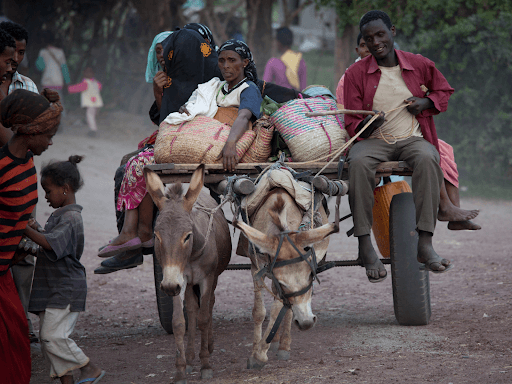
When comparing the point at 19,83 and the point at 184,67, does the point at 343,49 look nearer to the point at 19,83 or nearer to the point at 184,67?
the point at 184,67

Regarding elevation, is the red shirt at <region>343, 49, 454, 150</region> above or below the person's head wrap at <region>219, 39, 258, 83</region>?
below

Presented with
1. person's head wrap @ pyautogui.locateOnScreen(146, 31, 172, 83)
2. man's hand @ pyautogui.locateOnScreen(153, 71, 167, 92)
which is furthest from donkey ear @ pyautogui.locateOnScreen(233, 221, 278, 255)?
person's head wrap @ pyautogui.locateOnScreen(146, 31, 172, 83)

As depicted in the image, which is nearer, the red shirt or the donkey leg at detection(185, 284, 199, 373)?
the donkey leg at detection(185, 284, 199, 373)

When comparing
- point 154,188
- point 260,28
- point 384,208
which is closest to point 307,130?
point 384,208

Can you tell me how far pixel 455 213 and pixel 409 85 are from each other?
44.1 inches

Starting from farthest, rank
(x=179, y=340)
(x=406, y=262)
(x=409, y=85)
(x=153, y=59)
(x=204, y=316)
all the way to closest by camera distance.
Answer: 1. (x=153, y=59)
2. (x=406, y=262)
3. (x=409, y=85)
4. (x=204, y=316)
5. (x=179, y=340)

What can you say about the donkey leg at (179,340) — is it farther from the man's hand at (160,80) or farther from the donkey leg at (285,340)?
the man's hand at (160,80)

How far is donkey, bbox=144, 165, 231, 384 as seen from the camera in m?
3.78

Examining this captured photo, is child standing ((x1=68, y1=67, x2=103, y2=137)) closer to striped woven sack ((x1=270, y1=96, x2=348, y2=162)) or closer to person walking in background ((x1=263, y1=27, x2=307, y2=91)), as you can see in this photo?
person walking in background ((x1=263, y1=27, x2=307, y2=91))

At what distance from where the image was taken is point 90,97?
54.6ft

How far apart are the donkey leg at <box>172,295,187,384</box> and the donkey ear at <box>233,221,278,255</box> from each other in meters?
0.80

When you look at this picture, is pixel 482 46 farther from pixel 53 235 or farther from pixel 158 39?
pixel 53 235

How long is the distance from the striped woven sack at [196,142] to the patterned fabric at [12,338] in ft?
5.29

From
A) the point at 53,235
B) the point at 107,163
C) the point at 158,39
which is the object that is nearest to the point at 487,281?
the point at 158,39
